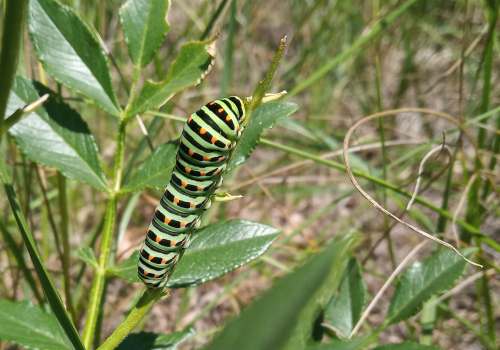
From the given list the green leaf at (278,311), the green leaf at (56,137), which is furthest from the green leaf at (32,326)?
the green leaf at (278,311)

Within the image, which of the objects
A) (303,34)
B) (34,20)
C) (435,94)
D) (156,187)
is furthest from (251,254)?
(303,34)

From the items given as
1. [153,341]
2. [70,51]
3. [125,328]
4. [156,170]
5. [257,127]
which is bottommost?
[153,341]

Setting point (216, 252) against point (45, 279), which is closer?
point (45, 279)

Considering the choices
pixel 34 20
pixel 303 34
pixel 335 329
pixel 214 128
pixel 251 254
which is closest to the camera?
pixel 214 128

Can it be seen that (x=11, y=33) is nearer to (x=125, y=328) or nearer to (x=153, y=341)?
(x=125, y=328)

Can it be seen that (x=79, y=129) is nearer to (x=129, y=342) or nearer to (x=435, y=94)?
(x=129, y=342)

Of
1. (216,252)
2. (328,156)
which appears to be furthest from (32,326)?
(328,156)
